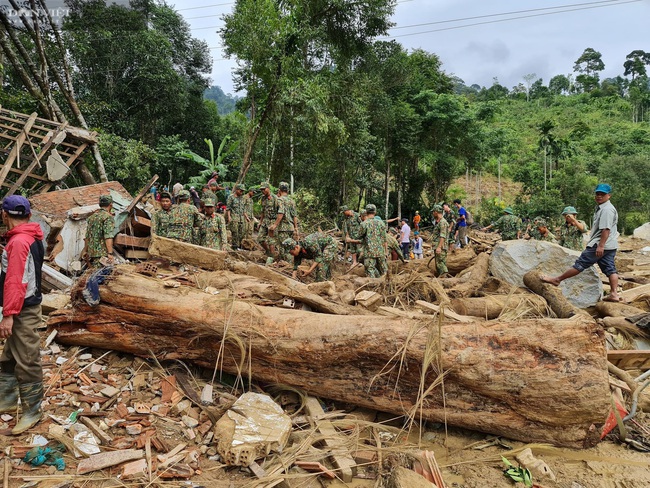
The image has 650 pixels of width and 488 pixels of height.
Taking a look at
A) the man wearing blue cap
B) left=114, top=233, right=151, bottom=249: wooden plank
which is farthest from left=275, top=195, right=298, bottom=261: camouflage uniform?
the man wearing blue cap

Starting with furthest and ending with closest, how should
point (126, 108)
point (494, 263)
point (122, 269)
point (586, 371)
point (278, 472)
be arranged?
point (126, 108)
point (494, 263)
point (122, 269)
point (586, 371)
point (278, 472)

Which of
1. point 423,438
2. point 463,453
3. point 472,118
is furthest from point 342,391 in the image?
point 472,118

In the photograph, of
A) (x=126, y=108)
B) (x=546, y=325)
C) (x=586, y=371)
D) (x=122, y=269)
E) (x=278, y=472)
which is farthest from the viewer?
(x=126, y=108)

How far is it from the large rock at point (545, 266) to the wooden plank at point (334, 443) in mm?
4261

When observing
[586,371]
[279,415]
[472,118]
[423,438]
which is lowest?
[423,438]

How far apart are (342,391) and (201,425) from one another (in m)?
1.18

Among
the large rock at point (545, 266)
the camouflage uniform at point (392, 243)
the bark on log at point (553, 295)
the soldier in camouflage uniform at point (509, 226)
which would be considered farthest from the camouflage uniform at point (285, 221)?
the soldier in camouflage uniform at point (509, 226)

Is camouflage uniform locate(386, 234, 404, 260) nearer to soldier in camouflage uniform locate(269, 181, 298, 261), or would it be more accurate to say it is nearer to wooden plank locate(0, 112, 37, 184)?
soldier in camouflage uniform locate(269, 181, 298, 261)

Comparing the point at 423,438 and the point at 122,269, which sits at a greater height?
the point at 122,269

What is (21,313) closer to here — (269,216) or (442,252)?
(269,216)

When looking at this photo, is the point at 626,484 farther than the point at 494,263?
No

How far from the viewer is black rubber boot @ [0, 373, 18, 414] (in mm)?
3023

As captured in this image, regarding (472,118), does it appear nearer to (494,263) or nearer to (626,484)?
(494,263)

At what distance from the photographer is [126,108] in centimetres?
1958
